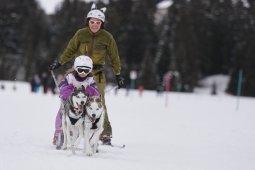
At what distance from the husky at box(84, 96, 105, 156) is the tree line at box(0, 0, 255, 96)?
52492 millimetres

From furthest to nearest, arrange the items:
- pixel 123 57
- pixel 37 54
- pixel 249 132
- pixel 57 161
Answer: pixel 37 54, pixel 123 57, pixel 249 132, pixel 57 161

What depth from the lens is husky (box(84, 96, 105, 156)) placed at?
20.3ft

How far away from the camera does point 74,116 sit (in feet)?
20.3

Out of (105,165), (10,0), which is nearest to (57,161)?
(105,165)

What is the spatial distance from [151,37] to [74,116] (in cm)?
6445

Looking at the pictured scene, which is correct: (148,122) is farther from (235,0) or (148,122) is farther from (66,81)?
(235,0)

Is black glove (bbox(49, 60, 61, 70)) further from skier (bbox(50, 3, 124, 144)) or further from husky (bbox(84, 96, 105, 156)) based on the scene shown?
husky (bbox(84, 96, 105, 156))

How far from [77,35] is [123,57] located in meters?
57.7

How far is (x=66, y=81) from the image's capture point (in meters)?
6.66

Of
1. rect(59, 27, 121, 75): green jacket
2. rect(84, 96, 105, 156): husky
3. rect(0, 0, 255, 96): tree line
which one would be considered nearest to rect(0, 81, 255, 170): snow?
rect(84, 96, 105, 156): husky

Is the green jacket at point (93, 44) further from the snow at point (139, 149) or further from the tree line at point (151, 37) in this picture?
the tree line at point (151, 37)

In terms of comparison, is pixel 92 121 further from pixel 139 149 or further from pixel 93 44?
pixel 139 149

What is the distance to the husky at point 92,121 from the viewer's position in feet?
20.3

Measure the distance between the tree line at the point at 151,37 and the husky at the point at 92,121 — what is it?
172 ft
